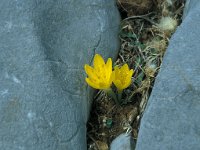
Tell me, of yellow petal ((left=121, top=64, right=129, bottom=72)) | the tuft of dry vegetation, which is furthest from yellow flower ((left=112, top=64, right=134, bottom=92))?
the tuft of dry vegetation

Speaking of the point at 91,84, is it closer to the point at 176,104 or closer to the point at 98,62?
the point at 98,62

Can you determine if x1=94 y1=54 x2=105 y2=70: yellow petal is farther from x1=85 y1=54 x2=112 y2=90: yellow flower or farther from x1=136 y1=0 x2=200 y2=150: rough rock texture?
x1=136 y1=0 x2=200 y2=150: rough rock texture

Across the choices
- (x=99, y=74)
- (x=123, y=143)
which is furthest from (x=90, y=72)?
(x=123, y=143)

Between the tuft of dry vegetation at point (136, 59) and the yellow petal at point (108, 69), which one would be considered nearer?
the yellow petal at point (108, 69)

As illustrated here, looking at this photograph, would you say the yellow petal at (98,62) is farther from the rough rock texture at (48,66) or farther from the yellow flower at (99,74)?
the rough rock texture at (48,66)

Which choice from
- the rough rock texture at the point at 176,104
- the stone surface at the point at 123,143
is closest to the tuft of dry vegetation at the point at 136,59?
the stone surface at the point at 123,143

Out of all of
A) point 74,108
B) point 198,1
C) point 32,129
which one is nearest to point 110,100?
point 74,108
